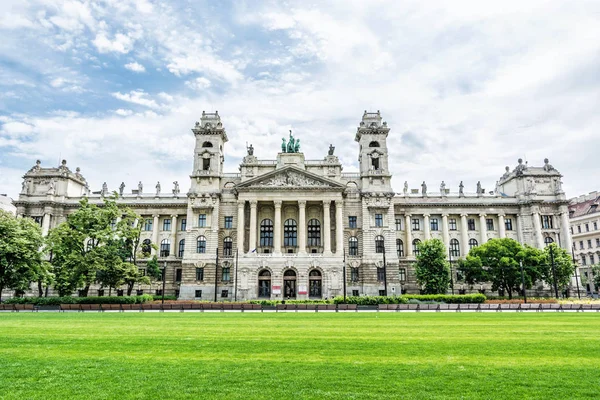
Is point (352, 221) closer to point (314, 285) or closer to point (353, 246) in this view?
point (353, 246)

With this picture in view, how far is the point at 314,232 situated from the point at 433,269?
19610mm

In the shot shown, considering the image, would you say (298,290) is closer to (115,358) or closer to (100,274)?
(100,274)

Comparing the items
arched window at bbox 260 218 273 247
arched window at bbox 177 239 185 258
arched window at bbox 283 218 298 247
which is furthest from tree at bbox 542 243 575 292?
arched window at bbox 177 239 185 258

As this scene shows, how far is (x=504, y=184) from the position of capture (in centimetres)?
8300

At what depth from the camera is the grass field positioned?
973cm

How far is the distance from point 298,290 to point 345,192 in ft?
58.8

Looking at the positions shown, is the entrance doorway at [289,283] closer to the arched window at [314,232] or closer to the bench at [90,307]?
the arched window at [314,232]

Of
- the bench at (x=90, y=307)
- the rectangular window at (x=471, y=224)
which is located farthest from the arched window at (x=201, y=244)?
the rectangular window at (x=471, y=224)

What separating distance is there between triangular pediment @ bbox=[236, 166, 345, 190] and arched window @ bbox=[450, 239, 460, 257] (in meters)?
24.4

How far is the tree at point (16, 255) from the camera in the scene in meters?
43.6

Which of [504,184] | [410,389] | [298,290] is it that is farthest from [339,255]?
[410,389]

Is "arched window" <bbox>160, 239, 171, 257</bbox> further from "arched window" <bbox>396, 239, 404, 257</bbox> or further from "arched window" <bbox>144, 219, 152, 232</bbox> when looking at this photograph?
"arched window" <bbox>396, 239, 404, 257</bbox>

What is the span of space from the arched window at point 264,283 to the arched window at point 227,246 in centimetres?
710

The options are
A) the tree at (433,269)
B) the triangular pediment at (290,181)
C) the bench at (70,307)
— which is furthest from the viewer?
the triangular pediment at (290,181)
